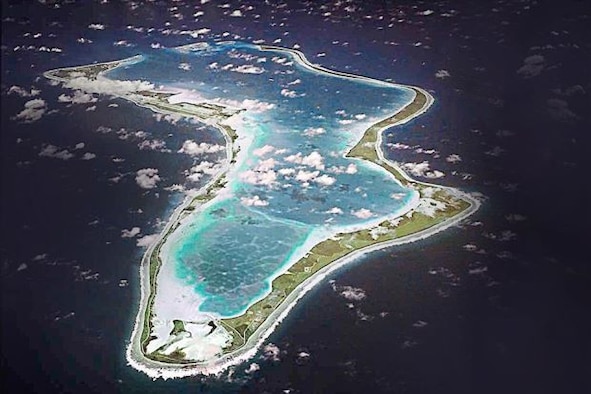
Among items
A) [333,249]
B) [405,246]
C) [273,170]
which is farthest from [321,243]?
[273,170]

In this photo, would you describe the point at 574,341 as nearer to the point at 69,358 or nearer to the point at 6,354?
the point at 69,358

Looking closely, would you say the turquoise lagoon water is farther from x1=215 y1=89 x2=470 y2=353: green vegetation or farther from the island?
x1=215 y1=89 x2=470 y2=353: green vegetation

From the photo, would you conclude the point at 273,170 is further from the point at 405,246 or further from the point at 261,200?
the point at 405,246

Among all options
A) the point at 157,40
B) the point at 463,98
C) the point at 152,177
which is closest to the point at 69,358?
the point at 152,177

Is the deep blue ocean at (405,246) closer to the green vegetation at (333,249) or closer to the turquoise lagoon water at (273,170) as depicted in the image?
the green vegetation at (333,249)

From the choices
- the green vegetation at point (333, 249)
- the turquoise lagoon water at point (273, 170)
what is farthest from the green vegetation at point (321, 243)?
the turquoise lagoon water at point (273, 170)

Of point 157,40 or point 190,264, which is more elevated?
point 157,40
